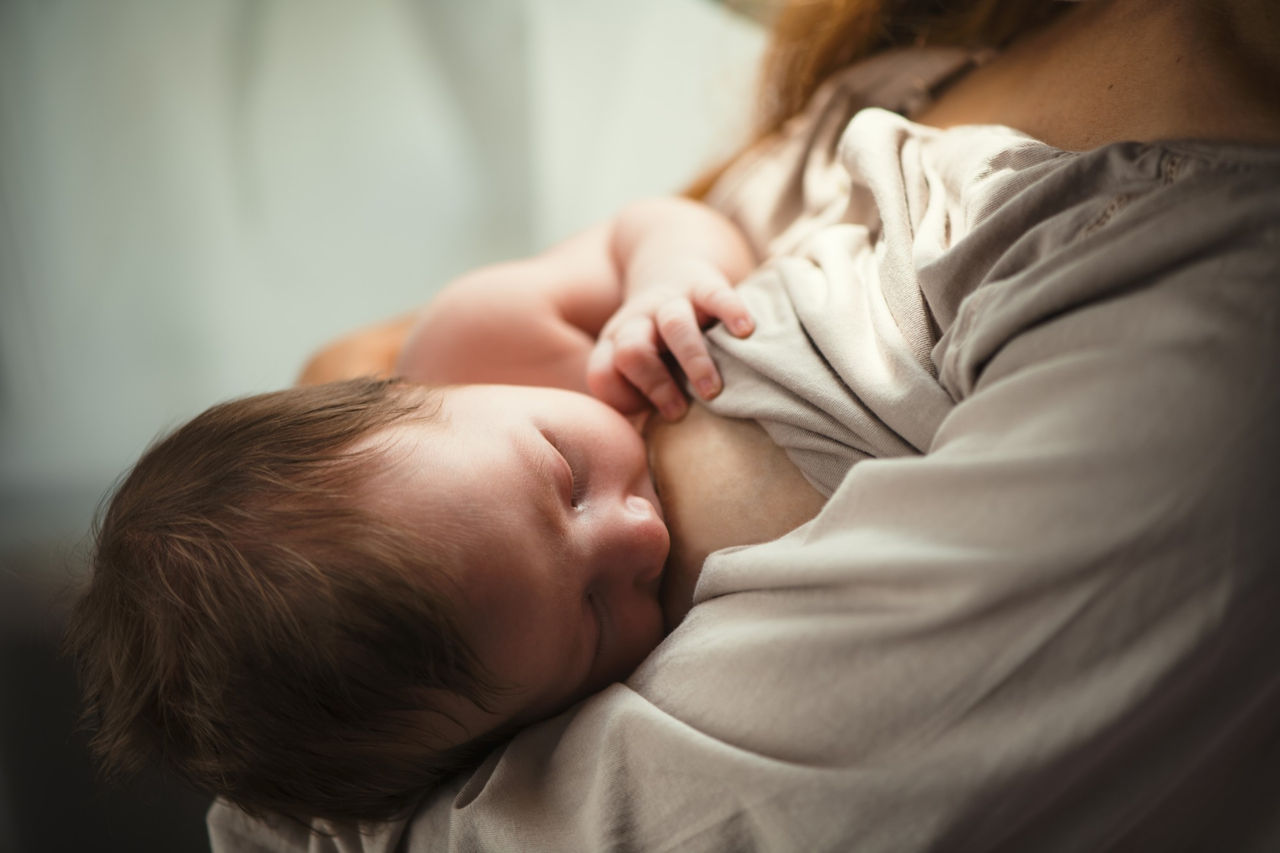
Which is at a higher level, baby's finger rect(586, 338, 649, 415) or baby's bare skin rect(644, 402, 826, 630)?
baby's finger rect(586, 338, 649, 415)

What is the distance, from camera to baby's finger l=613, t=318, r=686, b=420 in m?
0.78

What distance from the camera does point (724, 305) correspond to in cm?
77

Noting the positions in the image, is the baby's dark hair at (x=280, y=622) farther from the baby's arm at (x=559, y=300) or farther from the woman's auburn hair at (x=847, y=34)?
the woman's auburn hair at (x=847, y=34)

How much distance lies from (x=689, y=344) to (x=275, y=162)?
0.83 metres

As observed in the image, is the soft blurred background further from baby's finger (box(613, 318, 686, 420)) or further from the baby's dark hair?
baby's finger (box(613, 318, 686, 420))

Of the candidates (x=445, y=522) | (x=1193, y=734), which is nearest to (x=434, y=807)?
(x=445, y=522)

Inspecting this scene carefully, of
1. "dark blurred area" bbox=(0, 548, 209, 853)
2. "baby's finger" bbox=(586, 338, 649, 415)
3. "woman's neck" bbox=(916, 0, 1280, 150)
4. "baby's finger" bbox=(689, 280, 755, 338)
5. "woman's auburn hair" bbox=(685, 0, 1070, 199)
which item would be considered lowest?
"dark blurred area" bbox=(0, 548, 209, 853)

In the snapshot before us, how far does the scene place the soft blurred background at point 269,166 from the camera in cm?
117

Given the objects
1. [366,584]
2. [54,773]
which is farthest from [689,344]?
[54,773]

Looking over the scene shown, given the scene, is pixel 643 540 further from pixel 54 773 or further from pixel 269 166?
pixel 269 166

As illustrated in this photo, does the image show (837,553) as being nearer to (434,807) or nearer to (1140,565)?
(1140,565)

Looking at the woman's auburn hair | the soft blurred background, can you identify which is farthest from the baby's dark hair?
the woman's auburn hair

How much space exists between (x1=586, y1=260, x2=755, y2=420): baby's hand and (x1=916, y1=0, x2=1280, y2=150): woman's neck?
0.28 m

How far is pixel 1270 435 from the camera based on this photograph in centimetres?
43
